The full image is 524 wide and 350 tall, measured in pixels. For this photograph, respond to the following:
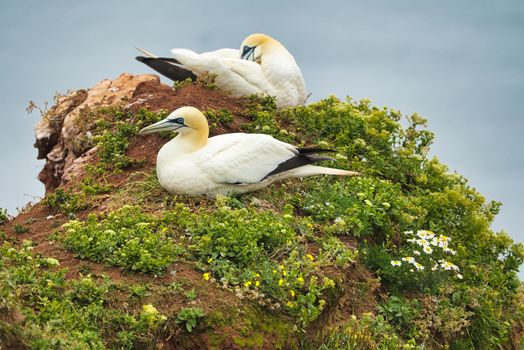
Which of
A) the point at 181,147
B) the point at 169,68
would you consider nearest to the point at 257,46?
the point at 169,68

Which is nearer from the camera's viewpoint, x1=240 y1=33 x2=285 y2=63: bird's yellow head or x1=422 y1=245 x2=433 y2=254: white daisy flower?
x1=422 y1=245 x2=433 y2=254: white daisy flower

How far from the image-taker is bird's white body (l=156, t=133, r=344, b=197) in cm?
1077

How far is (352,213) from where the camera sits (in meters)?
11.2

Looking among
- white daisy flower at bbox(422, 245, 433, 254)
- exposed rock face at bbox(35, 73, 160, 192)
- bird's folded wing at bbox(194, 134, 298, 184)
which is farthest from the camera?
exposed rock face at bbox(35, 73, 160, 192)

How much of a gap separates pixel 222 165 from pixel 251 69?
4.25m

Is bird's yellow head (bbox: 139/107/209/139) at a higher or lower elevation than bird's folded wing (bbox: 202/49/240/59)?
lower

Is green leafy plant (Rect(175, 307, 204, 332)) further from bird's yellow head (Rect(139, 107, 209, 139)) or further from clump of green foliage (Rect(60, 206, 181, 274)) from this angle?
bird's yellow head (Rect(139, 107, 209, 139))

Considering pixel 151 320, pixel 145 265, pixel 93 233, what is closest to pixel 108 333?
pixel 151 320

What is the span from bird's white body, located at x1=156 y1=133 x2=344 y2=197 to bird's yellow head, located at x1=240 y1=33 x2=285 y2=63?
425 centimetres

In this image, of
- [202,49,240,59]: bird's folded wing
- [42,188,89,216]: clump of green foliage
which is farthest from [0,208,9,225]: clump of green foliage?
[202,49,240,59]: bird's folded wing

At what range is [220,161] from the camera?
1079 cm

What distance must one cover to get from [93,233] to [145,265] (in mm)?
836

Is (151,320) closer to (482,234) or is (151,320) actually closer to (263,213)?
(263,213)

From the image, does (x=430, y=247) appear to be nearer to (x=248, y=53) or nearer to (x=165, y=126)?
(x=165, y=126)
